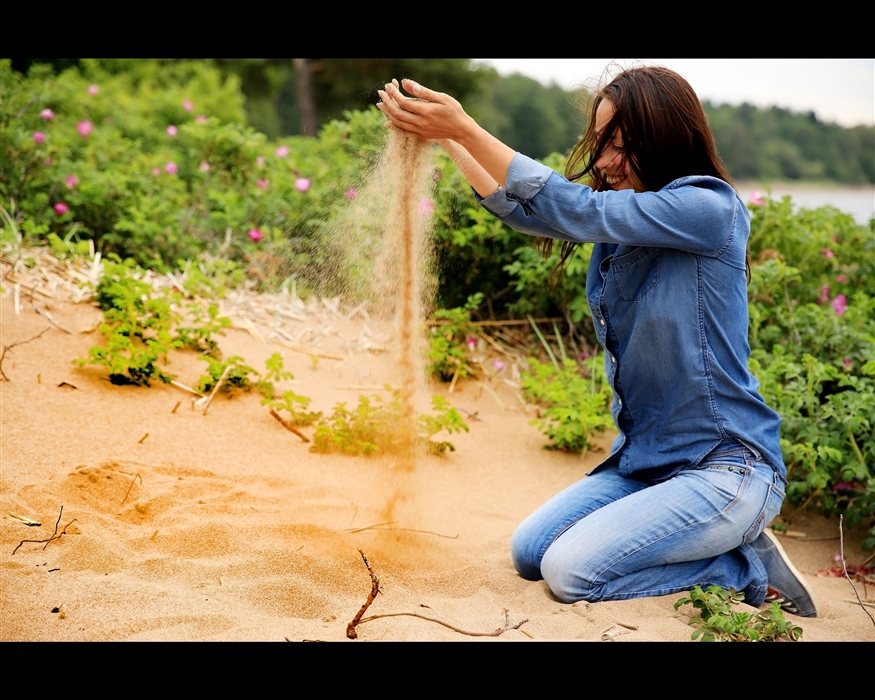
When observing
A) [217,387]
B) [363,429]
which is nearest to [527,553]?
[363,429]

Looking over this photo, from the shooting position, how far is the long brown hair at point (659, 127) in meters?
2.43

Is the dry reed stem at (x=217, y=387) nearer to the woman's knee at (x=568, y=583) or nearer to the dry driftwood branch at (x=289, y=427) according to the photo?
the dry driftwood branch at (x=289, y=427)

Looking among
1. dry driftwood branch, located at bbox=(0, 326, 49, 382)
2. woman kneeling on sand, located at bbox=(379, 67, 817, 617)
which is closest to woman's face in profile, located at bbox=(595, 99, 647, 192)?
woman kneeling on sand, located at bbox=(379, 67, 817, 617)

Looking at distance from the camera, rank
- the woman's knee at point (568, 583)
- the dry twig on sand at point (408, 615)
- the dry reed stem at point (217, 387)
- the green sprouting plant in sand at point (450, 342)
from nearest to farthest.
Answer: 1. the dry twig on sand at point (408, 615)
2. the woman's knee at point (568, 583)
3. the dry reed stem at point (217, 387)
4. the green sprouting plant in sand at point (450, 342)

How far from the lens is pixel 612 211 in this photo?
229 cm

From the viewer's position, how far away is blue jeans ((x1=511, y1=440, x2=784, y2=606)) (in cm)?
239

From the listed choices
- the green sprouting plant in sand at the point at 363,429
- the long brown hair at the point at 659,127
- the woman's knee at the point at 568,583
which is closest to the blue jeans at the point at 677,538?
the woman's knee at the point at 568,583

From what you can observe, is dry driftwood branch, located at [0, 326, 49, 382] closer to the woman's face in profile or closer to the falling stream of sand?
the falling stream of sand

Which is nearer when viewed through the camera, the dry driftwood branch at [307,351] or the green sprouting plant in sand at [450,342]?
the green sprouting plant in sand at [450,342]

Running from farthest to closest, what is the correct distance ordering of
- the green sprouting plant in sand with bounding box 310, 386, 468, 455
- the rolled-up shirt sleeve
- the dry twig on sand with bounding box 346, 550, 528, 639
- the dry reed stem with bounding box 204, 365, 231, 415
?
the dry reed stem with bounding box 204, 365, 231, 415 → the green sprouting plant in sand with bounding box 310, 386, 468, 455 → the rolled-up shirt sleeve → the dry twig on sand with bounding box 346, 550, 528, 639

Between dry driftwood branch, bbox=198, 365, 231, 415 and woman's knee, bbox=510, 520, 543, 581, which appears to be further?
dry driftwood branch, bbox=198, 365, 231, 415

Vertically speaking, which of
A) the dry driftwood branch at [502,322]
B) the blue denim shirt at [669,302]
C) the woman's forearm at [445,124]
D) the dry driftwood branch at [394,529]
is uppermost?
the woman's forearm at [445,124]

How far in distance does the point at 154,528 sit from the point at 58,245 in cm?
228

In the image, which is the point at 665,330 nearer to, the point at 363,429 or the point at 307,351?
the point at 363,429
